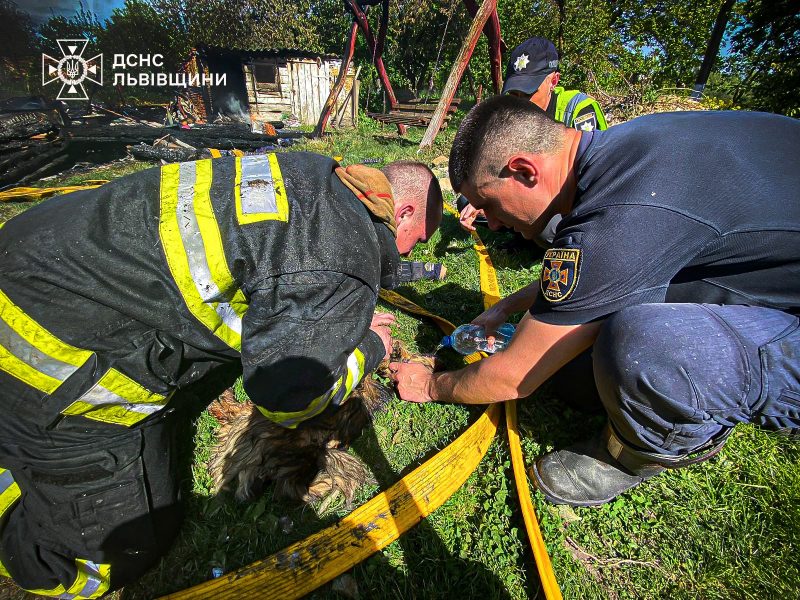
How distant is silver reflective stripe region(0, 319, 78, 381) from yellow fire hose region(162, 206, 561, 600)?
108 cm

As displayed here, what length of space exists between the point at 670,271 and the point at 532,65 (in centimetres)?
379

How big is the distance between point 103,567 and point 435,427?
181 centimetres

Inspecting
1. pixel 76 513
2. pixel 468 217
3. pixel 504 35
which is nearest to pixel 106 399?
pixel 76 513

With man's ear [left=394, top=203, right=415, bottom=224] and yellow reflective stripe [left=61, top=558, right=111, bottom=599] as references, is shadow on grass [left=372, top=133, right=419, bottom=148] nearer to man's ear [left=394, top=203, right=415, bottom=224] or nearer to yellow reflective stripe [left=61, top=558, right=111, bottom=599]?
man's ear [left=394, top=203, right=415, bottom=224]

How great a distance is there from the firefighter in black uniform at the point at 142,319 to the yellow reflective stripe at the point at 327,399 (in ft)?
0.04

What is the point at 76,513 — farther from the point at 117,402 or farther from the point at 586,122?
the point at 586,122

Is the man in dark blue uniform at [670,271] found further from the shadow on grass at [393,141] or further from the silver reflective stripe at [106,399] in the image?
the shadow on grass at [393,141]

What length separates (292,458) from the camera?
2225 mm

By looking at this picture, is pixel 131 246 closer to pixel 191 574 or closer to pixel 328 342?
pixel 328 342

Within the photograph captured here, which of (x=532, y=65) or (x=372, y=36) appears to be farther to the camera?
(x=372, y=36)

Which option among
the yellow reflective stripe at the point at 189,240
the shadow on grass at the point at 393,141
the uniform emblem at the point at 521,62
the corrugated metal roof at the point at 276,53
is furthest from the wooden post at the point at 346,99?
the yellow reflective stripe at the point at 189,240

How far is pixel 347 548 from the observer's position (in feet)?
6.15

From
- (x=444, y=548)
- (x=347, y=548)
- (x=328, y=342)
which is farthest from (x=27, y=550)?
(x=444, y=548)

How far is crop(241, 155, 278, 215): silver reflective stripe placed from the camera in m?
1.54
